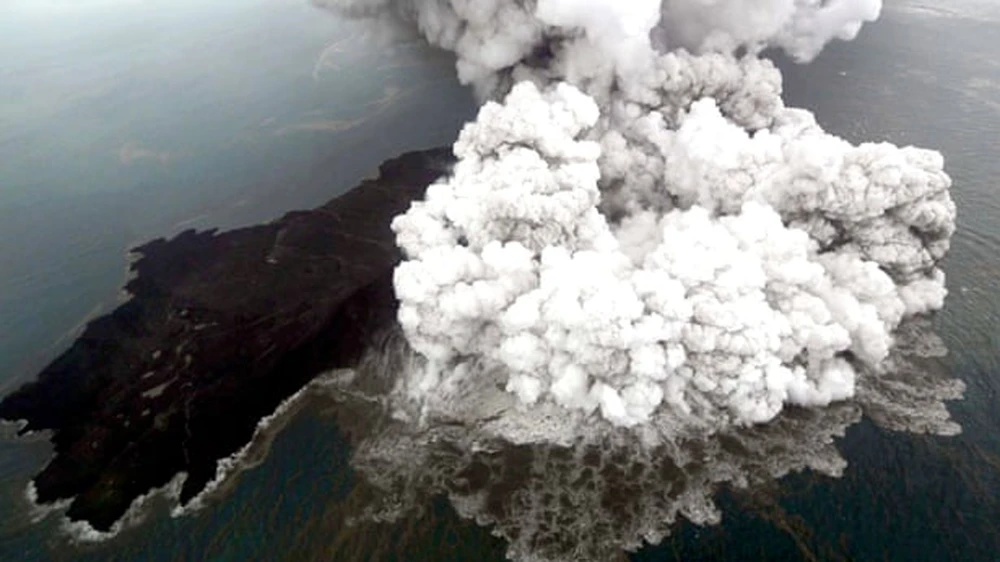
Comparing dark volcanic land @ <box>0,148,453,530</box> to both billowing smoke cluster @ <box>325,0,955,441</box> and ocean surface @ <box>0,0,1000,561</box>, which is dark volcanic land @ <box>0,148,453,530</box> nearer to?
ocean surface @ <box>0,0,1000,561</box>

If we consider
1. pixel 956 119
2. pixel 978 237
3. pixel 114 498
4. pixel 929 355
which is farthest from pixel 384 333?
pixel 956 119

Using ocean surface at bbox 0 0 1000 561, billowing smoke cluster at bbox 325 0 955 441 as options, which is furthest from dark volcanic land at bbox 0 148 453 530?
billowing smoke cluster at bbox 325 0 955 441

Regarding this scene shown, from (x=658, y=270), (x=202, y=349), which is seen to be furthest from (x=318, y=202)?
(x=658, y=270)

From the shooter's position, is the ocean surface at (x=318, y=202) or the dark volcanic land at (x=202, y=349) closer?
the ocean surface at (x=318, y=202)

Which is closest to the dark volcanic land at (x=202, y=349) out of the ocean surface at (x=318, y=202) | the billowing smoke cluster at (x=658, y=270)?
the ocean surface at (x=318, y=202)

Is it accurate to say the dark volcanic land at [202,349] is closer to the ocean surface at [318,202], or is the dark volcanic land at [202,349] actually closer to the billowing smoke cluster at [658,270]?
the ocean surface at [318,202]

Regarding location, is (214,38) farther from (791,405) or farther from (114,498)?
(791,405)
